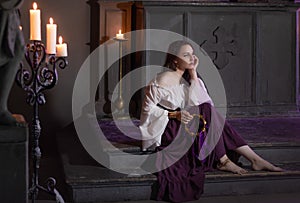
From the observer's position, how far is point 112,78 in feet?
18.1

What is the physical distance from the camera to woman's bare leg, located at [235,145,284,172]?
12.9 ft

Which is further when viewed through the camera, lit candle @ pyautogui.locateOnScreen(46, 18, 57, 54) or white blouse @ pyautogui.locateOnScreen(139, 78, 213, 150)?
white blouse @ pyautogui.locateOnScreen(139, 78, 213, 150)

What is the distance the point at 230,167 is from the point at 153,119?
0.58 meters

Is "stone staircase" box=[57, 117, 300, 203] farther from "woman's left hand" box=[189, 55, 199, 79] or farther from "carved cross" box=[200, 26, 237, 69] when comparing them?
"carved cross" box=[200, 26, 237, 69]

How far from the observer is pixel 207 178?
3807 mm

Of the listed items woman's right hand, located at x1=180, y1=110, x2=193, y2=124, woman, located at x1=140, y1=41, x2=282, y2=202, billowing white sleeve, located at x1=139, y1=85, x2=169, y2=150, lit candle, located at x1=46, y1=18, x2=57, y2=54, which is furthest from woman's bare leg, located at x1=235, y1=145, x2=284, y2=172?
lit candle, located at x1=46, y1=18, x2=57, y2=54

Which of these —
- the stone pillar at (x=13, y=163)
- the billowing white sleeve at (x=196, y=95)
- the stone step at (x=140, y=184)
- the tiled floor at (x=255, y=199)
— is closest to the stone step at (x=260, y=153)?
the stone step at (x=140, y=184)

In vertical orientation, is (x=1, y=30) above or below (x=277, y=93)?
above

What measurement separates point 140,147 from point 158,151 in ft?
0.58

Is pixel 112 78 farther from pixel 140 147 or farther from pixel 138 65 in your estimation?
pixel 140 147

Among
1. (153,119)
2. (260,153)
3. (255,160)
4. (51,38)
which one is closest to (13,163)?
(51,38)

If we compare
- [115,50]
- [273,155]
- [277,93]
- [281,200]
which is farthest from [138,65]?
[281,200]

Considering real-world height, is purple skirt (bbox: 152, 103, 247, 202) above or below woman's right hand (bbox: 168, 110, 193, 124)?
below

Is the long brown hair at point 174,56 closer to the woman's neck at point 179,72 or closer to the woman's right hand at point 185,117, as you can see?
the woman's neck at point 179,72
